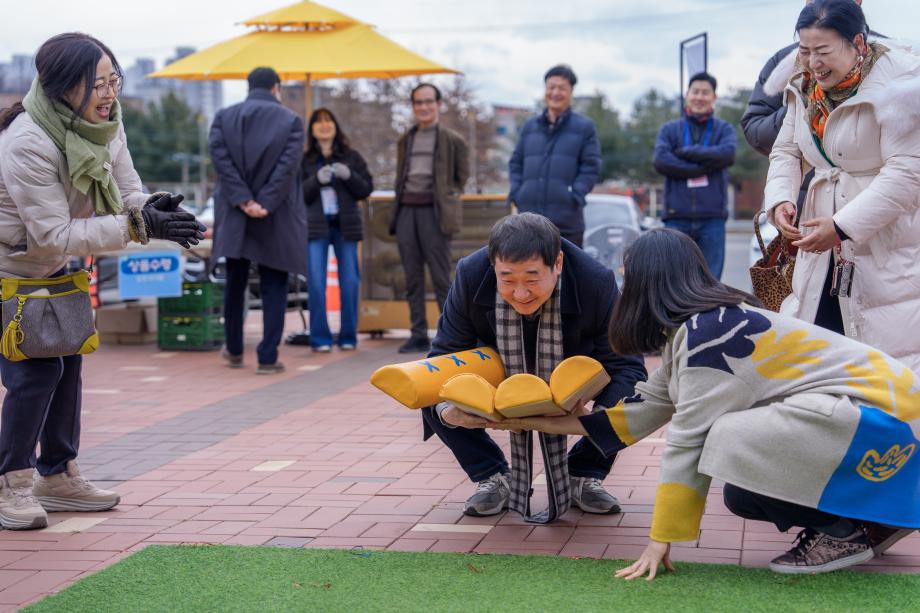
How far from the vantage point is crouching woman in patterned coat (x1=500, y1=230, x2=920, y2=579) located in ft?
11.3

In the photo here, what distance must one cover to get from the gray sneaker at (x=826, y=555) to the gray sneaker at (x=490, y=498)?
119 cm

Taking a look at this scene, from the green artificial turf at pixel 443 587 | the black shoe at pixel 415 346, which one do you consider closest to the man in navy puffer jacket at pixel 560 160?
the black shoe at pixel 415 346

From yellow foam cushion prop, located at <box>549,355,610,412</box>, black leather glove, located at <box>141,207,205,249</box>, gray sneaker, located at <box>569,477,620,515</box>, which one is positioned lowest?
gray sneaker, located at <box>569,477,620,515</box>

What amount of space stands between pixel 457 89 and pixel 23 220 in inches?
1946

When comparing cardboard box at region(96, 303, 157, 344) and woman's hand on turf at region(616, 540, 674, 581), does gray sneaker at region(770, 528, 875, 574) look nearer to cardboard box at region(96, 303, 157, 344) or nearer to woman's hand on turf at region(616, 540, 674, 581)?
woman's hand on turf at region(616, 540, 674, 581)

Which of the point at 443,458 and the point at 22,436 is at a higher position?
the point at 22,436

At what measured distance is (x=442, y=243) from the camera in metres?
9.95

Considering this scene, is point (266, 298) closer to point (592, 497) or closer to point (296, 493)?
point (296, 493)

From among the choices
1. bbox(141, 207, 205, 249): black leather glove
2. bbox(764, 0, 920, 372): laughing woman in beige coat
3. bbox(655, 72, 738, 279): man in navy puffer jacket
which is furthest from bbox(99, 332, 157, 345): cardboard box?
bbox(764, 0, 920, 372): laughing woman in beige coat

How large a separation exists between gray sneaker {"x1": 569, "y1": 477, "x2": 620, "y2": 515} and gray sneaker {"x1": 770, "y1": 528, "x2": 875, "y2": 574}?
0.91m

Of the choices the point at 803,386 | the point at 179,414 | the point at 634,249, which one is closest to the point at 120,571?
the point at 634,249

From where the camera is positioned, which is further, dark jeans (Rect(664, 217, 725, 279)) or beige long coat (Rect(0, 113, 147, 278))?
dark jeans (Rect(664, 217, 725, 279))

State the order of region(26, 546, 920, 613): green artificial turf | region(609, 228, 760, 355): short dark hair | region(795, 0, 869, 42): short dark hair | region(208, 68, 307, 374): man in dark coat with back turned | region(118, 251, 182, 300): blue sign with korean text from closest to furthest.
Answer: region(26, 546, 920, 613): green artificial turf → region(609, 228, 760, 355): short dark hair → region(795, 0, 869, 42): short dark hair → region(208, 68, 307, 374): man in dark coat with back turned → region(118, 251, 182, 300): blue sign with korean text

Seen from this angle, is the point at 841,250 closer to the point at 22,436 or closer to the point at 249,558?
the point at 249,558
